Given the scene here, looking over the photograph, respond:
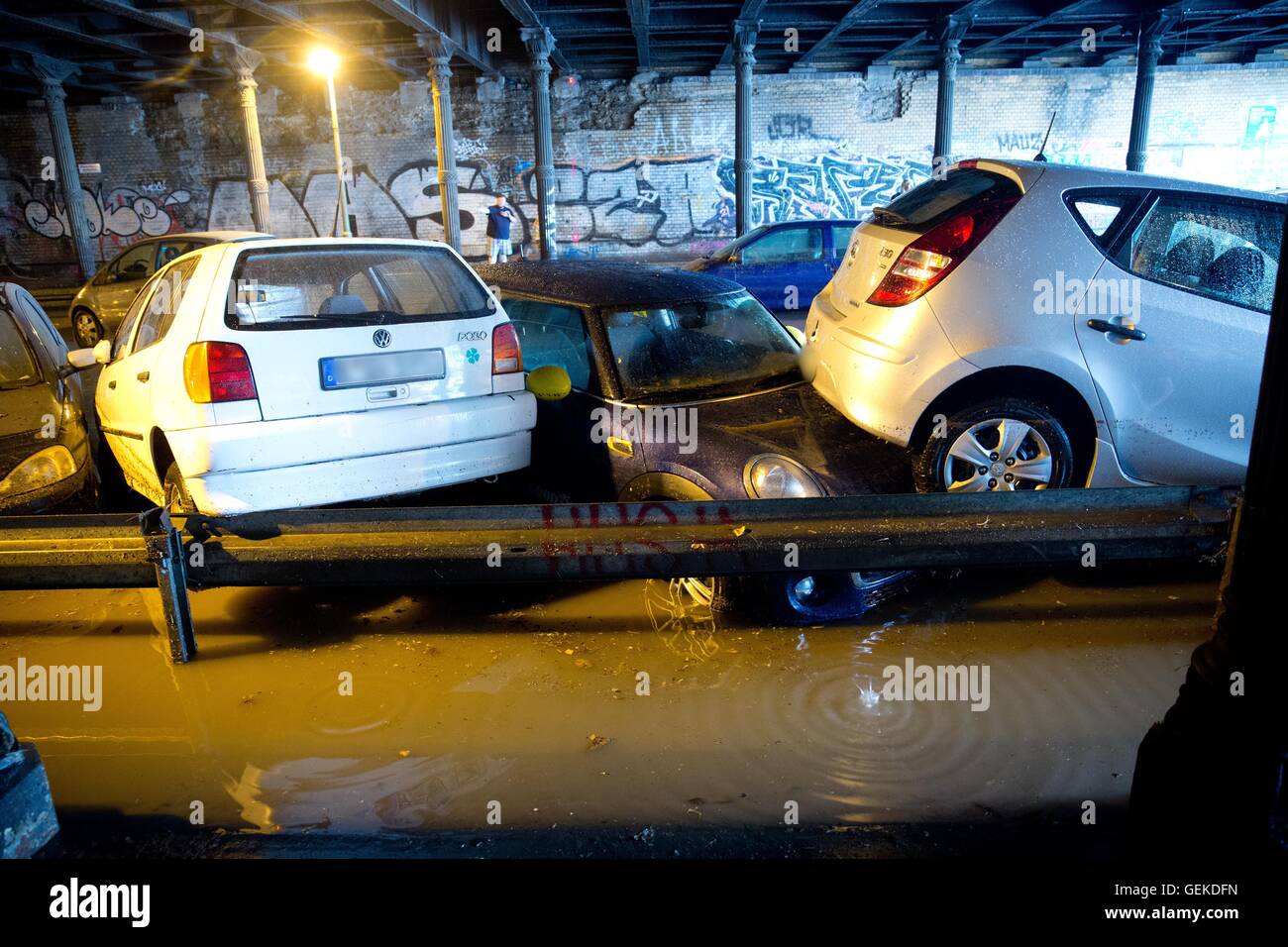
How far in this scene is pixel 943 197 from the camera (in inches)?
180

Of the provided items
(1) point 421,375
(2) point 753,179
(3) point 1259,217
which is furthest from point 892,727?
(2) point 753,179

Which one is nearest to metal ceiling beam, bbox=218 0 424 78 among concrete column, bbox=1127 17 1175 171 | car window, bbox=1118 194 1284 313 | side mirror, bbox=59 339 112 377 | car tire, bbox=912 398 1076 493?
side mirror, bbox=59 339 112 377

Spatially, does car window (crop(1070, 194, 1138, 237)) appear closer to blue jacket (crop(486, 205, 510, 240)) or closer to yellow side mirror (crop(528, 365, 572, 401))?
yellow side mirror (crop(528, 365, 572, 401))

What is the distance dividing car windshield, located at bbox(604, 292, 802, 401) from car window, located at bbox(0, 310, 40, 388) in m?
3.26

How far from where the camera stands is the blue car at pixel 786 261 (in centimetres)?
1233

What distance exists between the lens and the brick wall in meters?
23.3

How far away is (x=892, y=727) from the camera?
131 inches

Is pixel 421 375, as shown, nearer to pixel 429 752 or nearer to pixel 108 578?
pixel 108 578

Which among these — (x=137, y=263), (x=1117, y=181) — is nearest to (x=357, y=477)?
(x=1117, y=181)

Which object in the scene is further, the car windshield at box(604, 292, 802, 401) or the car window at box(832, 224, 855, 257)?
the car window at box(832, 224, 855, 257)

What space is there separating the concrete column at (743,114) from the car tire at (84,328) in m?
11.2

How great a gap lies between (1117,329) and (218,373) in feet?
13.5

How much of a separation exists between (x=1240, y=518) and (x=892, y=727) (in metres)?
A: 1.57
